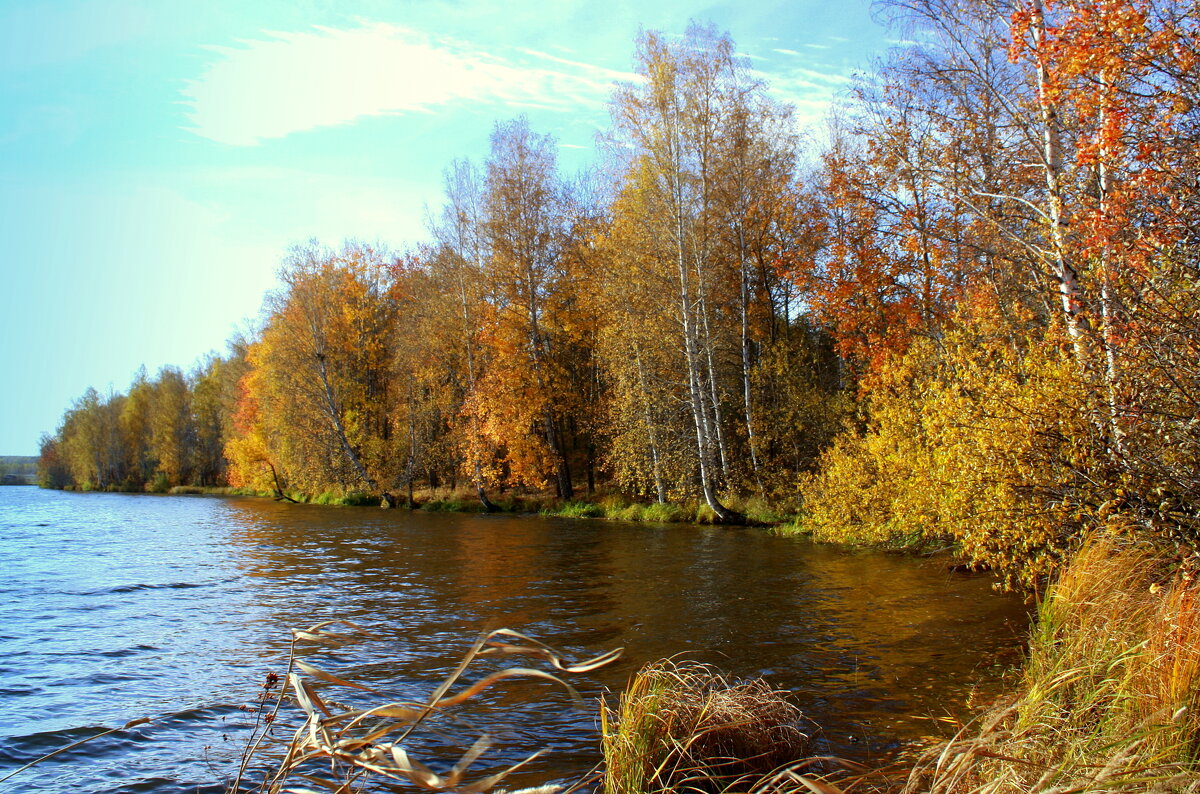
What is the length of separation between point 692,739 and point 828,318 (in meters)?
24.4

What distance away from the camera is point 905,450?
58.8 ft

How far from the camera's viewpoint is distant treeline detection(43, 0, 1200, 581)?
29.8 feet

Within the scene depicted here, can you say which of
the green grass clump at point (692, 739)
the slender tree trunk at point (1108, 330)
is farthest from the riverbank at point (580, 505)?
the green grass clump at point (692, 739)

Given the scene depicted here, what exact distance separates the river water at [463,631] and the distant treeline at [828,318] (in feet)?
7.43

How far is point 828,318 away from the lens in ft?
91.0

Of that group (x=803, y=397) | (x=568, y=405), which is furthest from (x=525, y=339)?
(x=803, y=397)

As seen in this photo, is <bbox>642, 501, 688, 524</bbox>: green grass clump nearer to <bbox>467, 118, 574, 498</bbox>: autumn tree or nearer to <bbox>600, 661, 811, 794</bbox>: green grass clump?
<bbox>467, 118, 574, 498</bbox>: autumn tree

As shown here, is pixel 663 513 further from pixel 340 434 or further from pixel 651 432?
pixel 340 434

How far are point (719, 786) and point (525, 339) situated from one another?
29.9 metres

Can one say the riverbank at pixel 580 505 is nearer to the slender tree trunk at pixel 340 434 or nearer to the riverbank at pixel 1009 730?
the slender tree trunk at pixel 340 434

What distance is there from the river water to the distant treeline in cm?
227

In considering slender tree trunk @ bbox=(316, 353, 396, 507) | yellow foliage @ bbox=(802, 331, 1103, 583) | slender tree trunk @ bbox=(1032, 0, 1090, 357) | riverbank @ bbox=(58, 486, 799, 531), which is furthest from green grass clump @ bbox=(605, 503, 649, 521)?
slender tree trunk @ bbox=(1032, 0, 1090, 357)

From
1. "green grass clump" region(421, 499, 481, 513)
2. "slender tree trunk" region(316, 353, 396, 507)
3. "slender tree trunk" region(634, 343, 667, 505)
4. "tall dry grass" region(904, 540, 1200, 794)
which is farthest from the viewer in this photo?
"slender tree trunk" region(316, 353, 396, 507)

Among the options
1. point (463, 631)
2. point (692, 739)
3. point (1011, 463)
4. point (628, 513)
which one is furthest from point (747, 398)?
point (692, 739)
